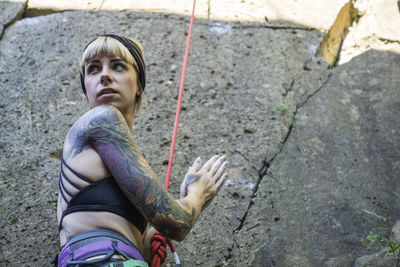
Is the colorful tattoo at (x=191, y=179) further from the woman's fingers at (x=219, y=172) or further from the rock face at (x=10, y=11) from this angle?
the rock face at (x=10, y=11)

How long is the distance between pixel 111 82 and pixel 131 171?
19.6 inches

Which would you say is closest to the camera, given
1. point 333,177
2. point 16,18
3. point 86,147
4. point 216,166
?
point 86,147

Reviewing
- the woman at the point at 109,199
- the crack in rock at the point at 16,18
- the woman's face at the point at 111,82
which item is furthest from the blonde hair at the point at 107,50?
the crack in rock at the point at 16,18

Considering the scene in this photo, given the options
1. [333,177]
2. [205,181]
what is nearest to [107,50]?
[205,181]

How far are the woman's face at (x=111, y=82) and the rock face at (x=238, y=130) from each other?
867 millimetres

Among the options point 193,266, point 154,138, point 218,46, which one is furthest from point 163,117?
point 193,266

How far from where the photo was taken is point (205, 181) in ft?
6.82

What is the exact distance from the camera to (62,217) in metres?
1.84

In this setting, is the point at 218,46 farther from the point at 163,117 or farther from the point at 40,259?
the point at 40,259

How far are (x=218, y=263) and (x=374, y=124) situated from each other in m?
1.45

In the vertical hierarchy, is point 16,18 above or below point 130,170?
below

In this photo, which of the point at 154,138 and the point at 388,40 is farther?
the point at 388,40

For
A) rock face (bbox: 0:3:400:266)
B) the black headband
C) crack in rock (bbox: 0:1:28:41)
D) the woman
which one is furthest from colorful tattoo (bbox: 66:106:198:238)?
crack in rock (bbox: 0:1:28:41)

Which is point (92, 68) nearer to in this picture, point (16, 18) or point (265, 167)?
point (265, 167)
